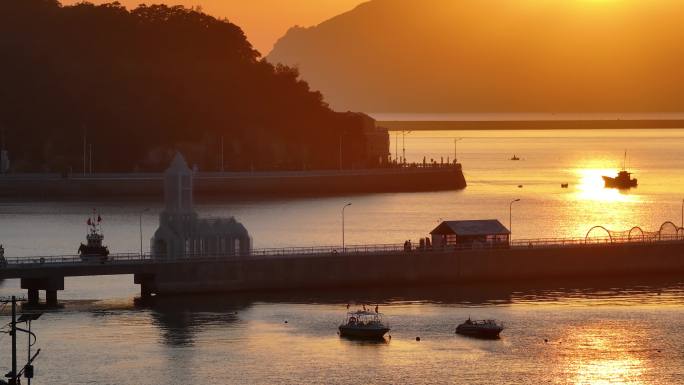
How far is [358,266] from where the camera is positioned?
407 feet

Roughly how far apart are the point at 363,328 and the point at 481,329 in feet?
19.7

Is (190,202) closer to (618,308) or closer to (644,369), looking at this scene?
(618,308)

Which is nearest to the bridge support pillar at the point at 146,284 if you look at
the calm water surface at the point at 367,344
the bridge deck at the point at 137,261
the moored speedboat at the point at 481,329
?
the bridge deck at the point at 137,261

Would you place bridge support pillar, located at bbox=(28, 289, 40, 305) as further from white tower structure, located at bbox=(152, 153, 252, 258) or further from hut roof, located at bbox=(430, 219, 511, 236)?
hut roof, located at bbox=(430, 219, 511, 236)

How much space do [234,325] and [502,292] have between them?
21.3 m

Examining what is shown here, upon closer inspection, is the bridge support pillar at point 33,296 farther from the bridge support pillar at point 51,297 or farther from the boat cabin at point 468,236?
the boat cabin at point 468,236

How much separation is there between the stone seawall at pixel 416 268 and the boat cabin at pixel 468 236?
1.38 m

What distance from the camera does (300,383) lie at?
91562mm

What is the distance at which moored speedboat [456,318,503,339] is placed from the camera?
103312mm

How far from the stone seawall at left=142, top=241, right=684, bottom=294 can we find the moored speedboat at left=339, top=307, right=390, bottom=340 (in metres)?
16.6

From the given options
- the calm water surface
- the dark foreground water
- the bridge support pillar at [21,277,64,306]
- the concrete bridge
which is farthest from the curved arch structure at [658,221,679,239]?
the bridge support pillar at [21,277,64,306]

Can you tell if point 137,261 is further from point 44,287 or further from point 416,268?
point 416,268

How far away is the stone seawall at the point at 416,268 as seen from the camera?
4702 inches

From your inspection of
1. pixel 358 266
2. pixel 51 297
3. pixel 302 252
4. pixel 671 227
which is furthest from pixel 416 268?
pixel 671 227
